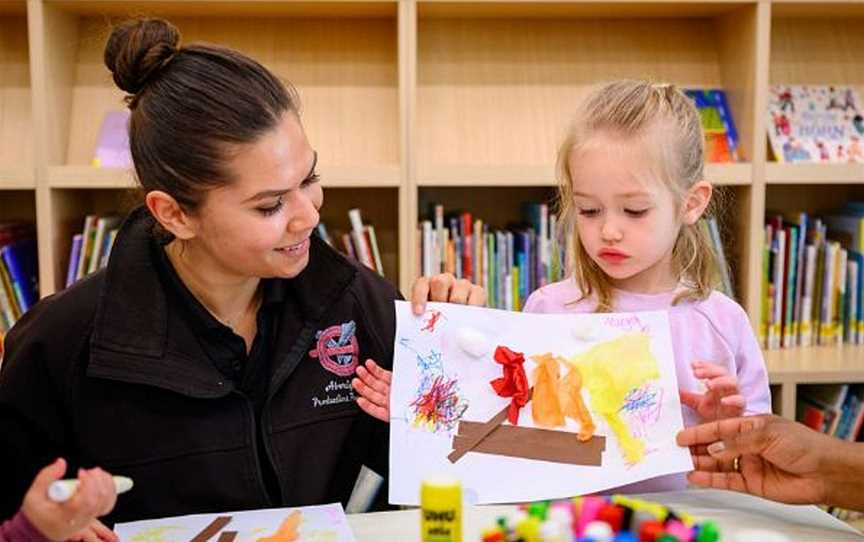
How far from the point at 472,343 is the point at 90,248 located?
60.5 inches

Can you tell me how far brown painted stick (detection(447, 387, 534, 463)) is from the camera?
4.01 ft

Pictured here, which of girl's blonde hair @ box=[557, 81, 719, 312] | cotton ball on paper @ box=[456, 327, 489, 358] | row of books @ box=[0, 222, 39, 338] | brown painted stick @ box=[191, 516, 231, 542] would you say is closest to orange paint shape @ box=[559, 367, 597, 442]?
cotton ball on paper @ box=[456, 327, 489, 358]

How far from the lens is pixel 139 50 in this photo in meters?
1.32

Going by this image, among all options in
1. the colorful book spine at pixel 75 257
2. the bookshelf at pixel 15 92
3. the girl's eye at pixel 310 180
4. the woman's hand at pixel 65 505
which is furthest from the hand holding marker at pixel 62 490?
the bookshelf at pixel 15 92

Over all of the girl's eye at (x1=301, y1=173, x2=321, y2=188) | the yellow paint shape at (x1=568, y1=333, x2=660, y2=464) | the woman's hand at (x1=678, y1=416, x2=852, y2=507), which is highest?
the girl's eye at (x1=301, y1=173, x2=321, y2=188)

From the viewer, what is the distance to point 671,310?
1.48m

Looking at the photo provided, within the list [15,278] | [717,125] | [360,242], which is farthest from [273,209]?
[717,125]

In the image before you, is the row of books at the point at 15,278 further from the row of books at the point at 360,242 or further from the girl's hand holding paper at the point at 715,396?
the girl's hand holding paper at the point at 715,396

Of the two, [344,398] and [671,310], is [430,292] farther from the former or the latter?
[671,310]

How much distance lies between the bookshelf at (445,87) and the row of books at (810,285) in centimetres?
8

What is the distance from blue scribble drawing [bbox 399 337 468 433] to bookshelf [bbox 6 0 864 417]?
1.15 meters

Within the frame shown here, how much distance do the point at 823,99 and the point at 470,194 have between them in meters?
1.09

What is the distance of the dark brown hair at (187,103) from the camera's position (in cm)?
130

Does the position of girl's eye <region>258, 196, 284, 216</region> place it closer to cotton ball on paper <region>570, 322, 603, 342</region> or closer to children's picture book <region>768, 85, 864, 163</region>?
cotton ball on paper <region>570, 322, 603, 342</region>
